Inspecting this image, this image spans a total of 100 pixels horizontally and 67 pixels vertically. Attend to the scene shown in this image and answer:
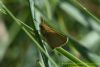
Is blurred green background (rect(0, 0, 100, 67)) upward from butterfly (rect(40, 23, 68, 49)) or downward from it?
downward

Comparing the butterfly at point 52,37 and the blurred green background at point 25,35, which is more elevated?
the butterfly at point 52,37

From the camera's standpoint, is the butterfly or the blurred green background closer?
the butterfly

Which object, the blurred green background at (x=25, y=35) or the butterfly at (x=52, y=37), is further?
the blurred green background at (x=25, y=35)

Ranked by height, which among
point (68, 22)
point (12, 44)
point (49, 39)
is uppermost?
point (49, 39)

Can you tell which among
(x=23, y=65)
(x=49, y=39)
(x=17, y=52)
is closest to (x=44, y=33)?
(x=49, y=39)

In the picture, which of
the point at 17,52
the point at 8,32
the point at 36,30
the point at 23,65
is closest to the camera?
the point at 36,30

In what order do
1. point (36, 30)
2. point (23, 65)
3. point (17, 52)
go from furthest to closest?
point (17, 52)
point (23, 65)
point (36, 30)

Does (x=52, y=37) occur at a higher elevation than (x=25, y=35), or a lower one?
higher

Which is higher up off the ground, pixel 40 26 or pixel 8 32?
pixel 40 26

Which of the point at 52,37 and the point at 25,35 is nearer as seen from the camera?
the point at 52,37

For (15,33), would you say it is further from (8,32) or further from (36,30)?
(36,30)

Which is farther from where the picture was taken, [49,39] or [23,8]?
[23,8]
